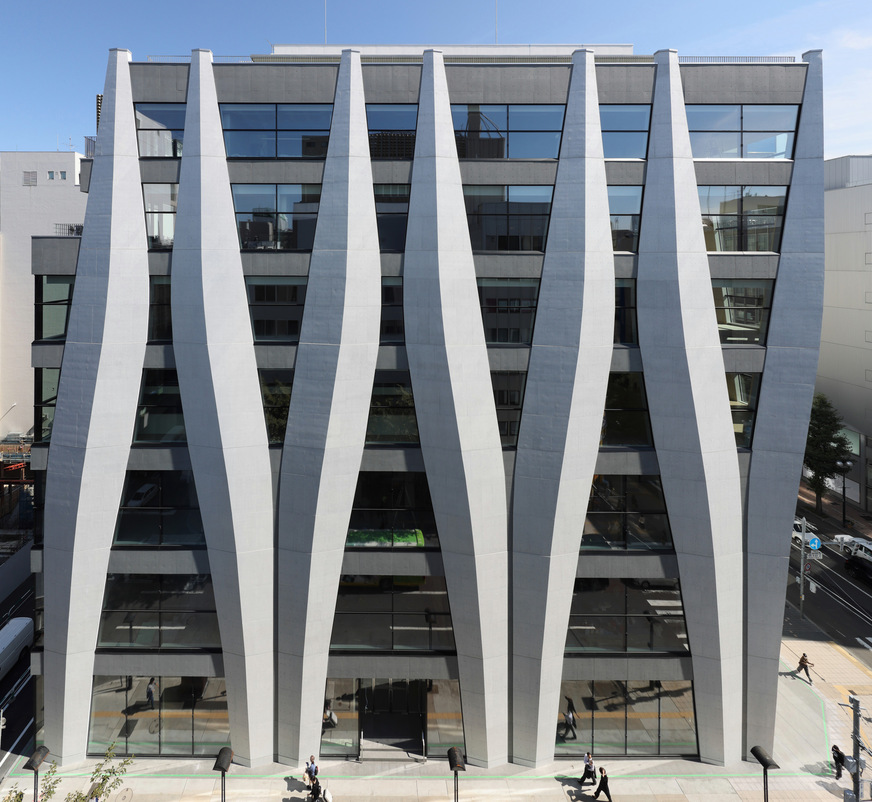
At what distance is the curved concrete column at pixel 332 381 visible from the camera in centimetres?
2103

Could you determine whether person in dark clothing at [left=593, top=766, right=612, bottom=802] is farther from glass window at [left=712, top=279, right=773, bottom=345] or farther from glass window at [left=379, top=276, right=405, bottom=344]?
glass window at [left=379, top=276, right=405, bottom=344]

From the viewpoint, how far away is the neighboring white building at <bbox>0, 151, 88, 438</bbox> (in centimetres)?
4894

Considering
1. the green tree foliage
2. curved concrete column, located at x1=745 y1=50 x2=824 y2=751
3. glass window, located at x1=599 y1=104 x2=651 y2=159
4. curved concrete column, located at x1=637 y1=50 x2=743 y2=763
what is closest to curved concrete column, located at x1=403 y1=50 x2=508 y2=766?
glass window, located at x1=599 y1=104 x2=651 y2=159

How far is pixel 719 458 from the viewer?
2148 cm

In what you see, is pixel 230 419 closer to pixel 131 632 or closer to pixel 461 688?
pixel 131 632

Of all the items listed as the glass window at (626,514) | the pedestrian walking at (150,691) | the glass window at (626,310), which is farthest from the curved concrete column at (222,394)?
the glass window at (626,310)

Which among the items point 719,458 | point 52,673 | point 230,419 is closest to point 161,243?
point 230,419

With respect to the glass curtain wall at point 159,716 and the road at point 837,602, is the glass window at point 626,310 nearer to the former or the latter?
the glass curtain wall at point 159,716

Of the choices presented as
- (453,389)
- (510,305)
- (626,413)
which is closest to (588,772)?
(626,413)

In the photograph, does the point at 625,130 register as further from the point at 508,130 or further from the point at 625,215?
the point at 508,130

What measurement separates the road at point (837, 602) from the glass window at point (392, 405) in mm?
28480

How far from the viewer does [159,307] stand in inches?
851

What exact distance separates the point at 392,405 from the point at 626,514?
946 centimetres

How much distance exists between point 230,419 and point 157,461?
3.16m
